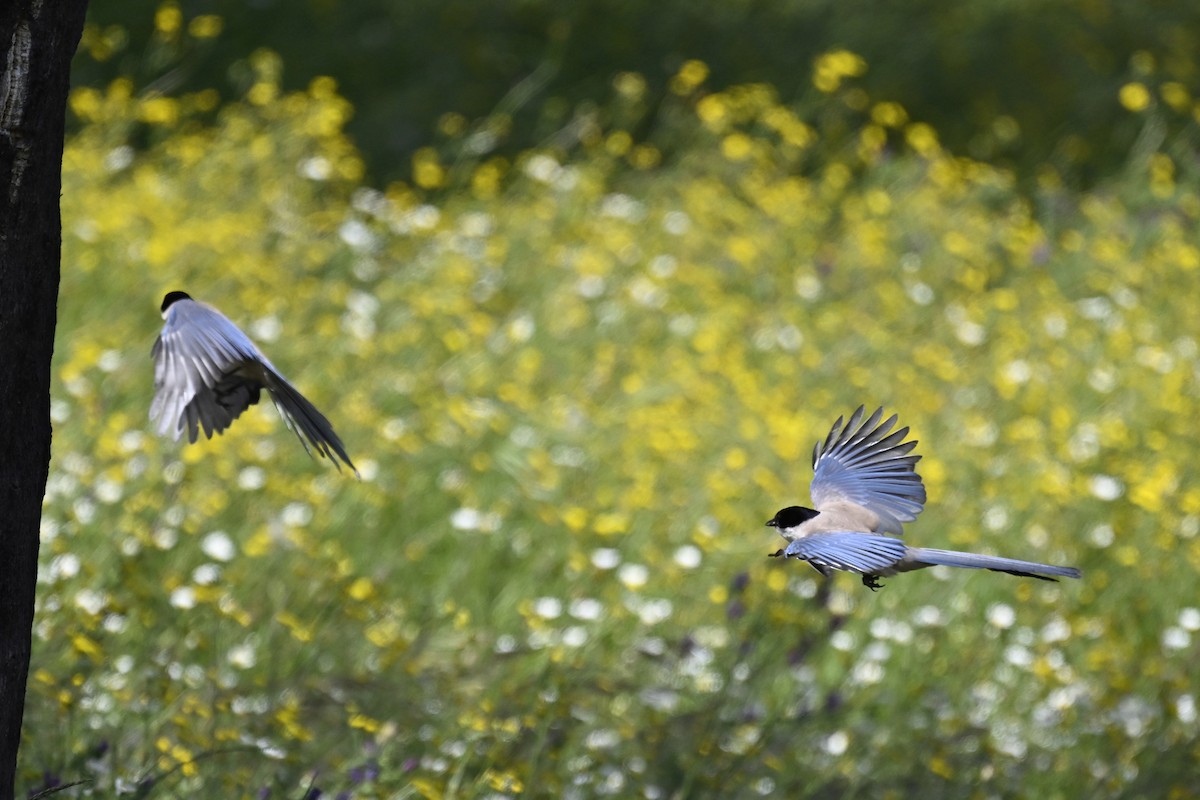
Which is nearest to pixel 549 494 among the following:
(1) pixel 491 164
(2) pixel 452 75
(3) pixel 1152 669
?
(3) pixel 1152 669

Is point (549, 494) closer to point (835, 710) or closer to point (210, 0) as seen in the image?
point (835, 710)

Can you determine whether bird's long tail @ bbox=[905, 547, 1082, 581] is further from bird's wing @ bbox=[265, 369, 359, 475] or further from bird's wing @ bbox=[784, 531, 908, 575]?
bird's wing @ bbox=[265, 369, 359, 475]

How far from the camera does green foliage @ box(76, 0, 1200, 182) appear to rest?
7.22m

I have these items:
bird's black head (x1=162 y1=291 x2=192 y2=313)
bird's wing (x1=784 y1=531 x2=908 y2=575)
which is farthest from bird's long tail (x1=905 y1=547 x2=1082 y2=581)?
bird's black head (x1=162 y1=291 x2=192 y2=313)

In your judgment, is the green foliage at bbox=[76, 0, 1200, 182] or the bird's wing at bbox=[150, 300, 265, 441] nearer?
the bird's wing at bbox=[150, 300, 265, 441]

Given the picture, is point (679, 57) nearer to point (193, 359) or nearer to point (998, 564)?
point (193, 359)

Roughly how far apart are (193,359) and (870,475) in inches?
32.8

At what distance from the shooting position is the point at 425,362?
4.88 meters

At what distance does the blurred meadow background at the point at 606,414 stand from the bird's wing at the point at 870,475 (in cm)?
88

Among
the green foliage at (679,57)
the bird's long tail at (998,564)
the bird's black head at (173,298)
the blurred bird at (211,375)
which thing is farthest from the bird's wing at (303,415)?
the green foliage at (679,57)

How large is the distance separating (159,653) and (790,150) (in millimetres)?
4811

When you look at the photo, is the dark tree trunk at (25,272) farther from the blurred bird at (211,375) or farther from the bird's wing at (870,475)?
the bird's wing at (870,475)

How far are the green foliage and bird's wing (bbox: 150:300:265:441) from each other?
15.3ft

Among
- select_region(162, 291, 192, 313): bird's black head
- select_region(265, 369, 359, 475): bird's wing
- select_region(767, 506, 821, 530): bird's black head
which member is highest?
select_region(162, 291, 192, 313): bird's black head
